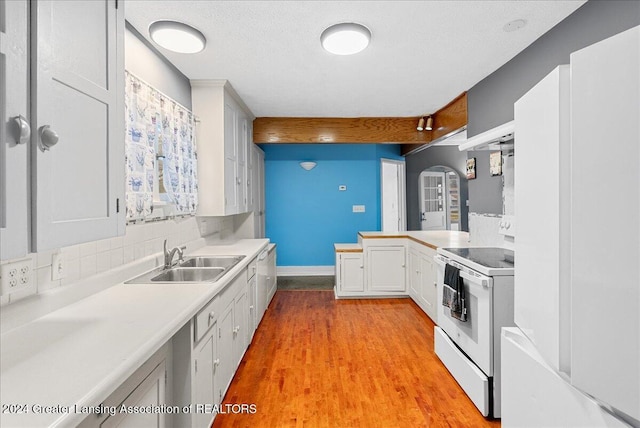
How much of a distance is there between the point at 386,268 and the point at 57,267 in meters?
3.58

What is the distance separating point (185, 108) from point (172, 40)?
729 mm

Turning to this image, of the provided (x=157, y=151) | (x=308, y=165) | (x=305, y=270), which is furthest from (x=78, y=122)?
(x=305, y=270)

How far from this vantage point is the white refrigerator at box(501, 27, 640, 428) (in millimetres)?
767

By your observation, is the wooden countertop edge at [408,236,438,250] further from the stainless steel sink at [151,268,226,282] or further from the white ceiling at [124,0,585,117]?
the stainless steel sink at [151,268,226,282]

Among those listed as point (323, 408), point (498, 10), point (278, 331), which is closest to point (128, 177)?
point (323, 408)

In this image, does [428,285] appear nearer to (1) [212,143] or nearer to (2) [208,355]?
(2) [208,355]

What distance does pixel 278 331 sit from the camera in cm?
328

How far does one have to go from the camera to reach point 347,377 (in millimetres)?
2389

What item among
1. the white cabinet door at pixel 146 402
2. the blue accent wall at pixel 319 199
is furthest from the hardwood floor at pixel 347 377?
the blue accent wall at pixel 319 199

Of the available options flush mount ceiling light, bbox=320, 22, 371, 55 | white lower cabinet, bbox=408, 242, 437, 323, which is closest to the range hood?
flush mount ceiling light, bbox=320, 22, 371, 55

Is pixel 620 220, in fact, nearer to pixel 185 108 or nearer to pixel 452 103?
pixel 185 108

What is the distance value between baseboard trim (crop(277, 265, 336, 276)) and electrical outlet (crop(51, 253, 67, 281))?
4469 millimetres

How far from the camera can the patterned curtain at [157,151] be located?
1987 mm

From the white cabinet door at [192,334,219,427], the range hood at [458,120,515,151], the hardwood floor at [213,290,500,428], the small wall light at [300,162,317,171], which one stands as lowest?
the hardwood floor at [213,290,500,428]
